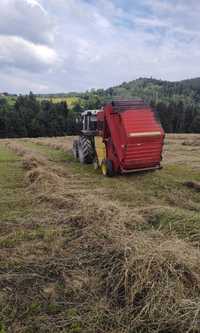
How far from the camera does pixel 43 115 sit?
2030 inches

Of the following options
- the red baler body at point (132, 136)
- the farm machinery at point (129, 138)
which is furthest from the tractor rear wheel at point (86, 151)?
the red baler body at point (132, 136)

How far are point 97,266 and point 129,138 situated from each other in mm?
5849

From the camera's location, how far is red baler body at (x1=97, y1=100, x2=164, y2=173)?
9.23 meters

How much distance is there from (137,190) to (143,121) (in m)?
2.65

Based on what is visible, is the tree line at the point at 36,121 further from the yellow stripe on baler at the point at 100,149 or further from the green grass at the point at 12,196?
the green grass at the point at 12,196

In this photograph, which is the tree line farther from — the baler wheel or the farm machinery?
the baler wheel

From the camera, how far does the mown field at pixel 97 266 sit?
2.74 m

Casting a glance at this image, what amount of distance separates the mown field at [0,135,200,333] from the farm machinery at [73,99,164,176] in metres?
2.83

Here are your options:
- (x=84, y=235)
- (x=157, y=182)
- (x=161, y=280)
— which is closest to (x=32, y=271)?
(x=84, y=235)

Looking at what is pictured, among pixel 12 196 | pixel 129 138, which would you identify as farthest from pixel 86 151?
pixel 12 196

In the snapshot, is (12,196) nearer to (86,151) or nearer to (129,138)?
(129,138)

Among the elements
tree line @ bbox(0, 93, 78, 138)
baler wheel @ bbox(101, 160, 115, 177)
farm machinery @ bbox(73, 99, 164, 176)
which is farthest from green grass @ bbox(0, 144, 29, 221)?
tree line @ bbox(0, 93, 78, 138)

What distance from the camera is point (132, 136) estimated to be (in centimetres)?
909

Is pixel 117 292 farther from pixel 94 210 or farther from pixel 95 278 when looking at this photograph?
pixel 94 210
